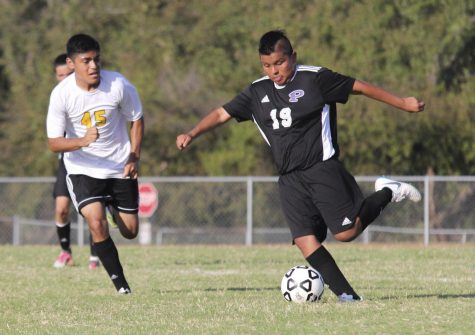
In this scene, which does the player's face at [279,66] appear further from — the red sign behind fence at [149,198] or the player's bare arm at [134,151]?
the red sign behind fence at [149,198]

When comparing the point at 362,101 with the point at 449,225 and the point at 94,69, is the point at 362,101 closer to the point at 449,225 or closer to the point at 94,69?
the point at 449,225

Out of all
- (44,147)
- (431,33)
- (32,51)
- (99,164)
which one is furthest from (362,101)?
(99,164)

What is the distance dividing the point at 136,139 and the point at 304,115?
7.20ft

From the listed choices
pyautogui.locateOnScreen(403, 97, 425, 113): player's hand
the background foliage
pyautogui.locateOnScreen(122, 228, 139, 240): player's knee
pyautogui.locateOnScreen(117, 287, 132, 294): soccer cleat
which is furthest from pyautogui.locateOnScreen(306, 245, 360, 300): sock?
the background foliage

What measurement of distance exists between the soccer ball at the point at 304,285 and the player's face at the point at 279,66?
5.07ft

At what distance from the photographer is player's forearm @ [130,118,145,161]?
10820 millimetres

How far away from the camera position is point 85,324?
332 inches

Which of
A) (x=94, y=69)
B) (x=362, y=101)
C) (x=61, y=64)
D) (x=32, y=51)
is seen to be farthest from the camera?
(x=32, y=51)

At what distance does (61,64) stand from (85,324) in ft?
21.9

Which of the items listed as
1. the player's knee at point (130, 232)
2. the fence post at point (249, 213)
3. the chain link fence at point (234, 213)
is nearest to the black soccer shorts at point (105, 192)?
the player's knee at point (130, 232)

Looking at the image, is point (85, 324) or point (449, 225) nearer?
point (85, 324)

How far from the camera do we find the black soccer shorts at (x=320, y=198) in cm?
925

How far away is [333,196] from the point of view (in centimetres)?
925

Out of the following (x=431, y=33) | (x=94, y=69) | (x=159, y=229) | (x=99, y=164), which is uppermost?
(x=431, y=33)
